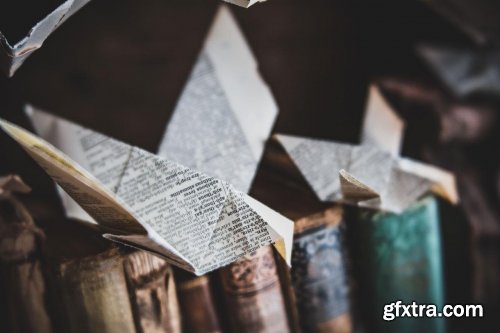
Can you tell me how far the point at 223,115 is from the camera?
61cm

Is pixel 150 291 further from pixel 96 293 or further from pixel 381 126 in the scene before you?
pixel 381 126

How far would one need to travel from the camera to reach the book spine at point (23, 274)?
1.67ft

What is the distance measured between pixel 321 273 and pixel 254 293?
0.30 ft

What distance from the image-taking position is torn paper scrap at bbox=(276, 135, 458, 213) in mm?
599

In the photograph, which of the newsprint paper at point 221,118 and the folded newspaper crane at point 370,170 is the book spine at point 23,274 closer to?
the newsprint paper at point 221,118

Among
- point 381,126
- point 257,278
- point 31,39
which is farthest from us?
point 381,126

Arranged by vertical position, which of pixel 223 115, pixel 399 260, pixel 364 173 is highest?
pixel 223 115

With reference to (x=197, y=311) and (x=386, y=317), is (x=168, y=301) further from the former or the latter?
(x=386, y=317)

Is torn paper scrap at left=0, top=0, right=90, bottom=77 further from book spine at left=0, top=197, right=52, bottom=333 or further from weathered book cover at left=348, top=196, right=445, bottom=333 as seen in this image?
weathered book cover at left=348, top=196, right=445, bottom=333

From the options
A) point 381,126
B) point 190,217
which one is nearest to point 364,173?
point 381,126

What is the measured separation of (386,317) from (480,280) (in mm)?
207

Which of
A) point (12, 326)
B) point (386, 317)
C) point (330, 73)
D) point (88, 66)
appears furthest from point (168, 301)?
point (330, 73)

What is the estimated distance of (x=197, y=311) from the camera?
0.57m

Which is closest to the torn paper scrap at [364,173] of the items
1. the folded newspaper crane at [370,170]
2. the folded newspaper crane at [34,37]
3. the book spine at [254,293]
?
the folded newspaper crane at [370,170]
